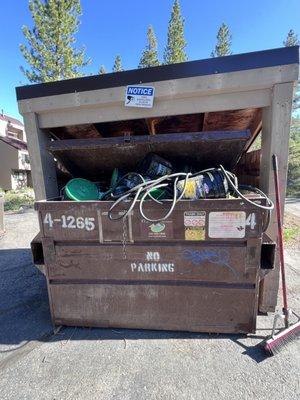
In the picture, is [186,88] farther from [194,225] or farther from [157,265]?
[157,265]

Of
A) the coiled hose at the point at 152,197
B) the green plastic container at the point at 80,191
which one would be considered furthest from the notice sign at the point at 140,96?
the green plastic container at the point at 80,191

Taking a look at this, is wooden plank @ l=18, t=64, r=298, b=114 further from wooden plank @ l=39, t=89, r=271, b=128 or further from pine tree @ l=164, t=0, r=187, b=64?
pine tree @ l=164, t=0, r=187, b=64

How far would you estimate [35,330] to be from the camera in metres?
2.59

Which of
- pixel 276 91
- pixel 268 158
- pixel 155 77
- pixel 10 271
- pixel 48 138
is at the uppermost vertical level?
pixel 155 77

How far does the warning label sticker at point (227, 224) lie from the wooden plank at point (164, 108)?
106cm

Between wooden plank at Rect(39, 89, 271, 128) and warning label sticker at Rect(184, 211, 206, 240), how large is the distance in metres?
1.05

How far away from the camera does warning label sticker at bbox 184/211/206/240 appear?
83.8 inches

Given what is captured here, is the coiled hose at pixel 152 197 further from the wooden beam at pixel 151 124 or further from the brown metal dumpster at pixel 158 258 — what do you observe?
the wooden beam at pixel 151 124

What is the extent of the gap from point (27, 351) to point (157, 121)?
8.88 ft

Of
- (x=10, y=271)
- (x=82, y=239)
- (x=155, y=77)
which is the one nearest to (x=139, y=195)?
(x=82, y=239)

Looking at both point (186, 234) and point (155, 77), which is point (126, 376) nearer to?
point (186, 234)

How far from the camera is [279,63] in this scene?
222cm

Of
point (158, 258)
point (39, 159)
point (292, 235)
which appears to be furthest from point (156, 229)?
point (292, 235)

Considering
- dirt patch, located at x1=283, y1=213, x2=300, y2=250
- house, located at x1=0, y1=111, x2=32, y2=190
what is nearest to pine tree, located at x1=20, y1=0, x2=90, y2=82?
house, located at x1=0, y1=111, x2=32, y2=190
